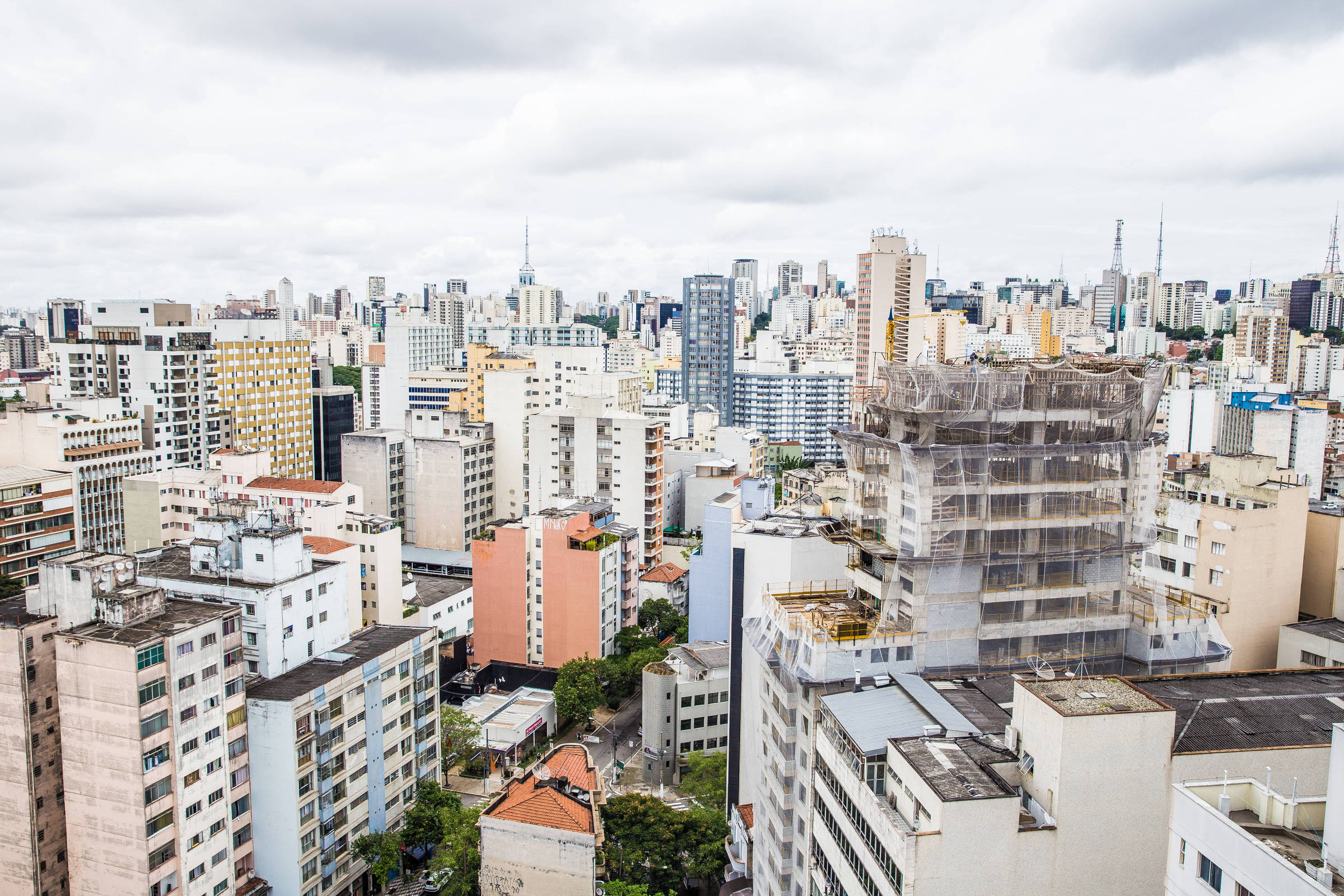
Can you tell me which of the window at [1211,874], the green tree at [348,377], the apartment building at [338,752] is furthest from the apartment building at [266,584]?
the green tree at [348,377]

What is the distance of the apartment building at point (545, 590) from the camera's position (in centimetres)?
4544

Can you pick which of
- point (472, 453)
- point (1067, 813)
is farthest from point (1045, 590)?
point (472, 453)

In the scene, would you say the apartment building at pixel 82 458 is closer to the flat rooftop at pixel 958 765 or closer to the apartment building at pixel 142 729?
the apartment building at pixel 142 729

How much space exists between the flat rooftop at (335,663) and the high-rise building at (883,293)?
77.6 meters

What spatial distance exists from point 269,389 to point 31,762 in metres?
54.3

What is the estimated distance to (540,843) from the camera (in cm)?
2595

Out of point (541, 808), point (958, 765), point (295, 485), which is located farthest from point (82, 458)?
point (958, 765)

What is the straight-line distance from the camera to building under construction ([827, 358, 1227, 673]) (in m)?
23.6

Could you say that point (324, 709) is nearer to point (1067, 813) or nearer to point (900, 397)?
point (900, 397)

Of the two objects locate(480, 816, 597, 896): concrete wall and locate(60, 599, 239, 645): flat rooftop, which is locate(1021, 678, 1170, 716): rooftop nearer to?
locate(480, 816, 597, 896): concrete wall

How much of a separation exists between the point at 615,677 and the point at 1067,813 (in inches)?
1111

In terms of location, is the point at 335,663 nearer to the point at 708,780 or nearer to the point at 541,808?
the point at 541,808

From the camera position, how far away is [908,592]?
78.8 feet

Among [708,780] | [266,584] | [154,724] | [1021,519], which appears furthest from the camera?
[708,780]
